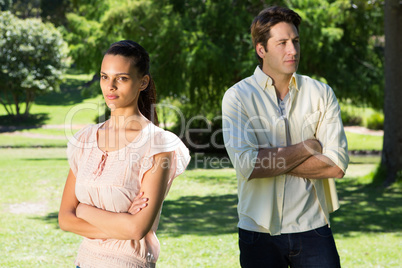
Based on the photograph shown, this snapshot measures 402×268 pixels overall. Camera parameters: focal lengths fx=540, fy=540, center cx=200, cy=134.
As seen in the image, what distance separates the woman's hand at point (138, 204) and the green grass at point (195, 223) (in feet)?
14.3

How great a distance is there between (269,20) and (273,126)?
628mm

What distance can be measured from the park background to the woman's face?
279 centimetres

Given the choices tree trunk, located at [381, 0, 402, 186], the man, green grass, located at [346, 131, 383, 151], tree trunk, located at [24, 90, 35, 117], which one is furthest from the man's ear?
tree trunk, located at [24, 90, 35, 117]

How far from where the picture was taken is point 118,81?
2.69 m

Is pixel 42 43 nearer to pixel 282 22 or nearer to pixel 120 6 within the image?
pixel 120 6

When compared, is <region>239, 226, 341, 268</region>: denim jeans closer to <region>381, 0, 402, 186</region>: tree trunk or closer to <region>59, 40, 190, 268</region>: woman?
<region>59, 40, 190, 268</region>: woman

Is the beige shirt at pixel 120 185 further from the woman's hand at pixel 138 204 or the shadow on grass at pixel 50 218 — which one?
the shadow on grass at pixel 50 218

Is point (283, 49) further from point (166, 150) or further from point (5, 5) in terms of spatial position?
point (5, 5)

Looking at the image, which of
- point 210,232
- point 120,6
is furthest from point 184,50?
point 210,232

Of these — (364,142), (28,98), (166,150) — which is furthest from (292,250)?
(28,98)

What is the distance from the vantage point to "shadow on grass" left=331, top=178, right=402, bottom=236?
8.77 m

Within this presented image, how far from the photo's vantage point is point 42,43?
111 ft

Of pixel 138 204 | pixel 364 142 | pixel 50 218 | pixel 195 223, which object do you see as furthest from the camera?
pixel 364 142

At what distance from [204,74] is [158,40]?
2.06 meters
